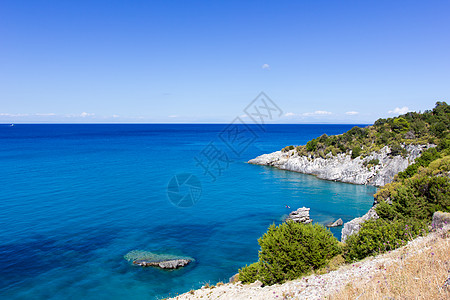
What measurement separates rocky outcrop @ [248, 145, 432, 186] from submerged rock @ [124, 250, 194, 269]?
47307 mm

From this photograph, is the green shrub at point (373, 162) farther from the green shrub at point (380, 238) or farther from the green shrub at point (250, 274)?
the green shrub at point (250, 274)

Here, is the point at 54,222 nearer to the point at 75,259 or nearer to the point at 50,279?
the point at 75,259

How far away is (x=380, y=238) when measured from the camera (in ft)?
56.4

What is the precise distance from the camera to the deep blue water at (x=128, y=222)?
24578 millimetres

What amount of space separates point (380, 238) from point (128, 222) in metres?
31.1

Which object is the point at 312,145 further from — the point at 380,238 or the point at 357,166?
the point at 380,238

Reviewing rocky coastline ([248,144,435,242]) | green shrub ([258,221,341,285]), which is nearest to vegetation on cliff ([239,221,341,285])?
green shrub ([258,221,341,285])

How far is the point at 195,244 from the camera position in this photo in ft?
106

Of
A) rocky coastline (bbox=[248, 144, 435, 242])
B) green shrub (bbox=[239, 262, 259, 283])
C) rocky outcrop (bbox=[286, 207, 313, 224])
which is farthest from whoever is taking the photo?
rocky coastline (bbox=[248, 144, 435, 242])

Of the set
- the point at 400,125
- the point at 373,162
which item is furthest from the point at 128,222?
the point at 400,125

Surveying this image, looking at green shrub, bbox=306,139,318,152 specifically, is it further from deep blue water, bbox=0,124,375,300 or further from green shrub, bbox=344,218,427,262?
green shrub, bbox=344,218,427,262

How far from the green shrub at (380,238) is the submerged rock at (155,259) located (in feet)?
50.7

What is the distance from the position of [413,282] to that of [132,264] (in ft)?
78.8

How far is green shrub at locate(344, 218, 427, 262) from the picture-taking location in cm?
1677
